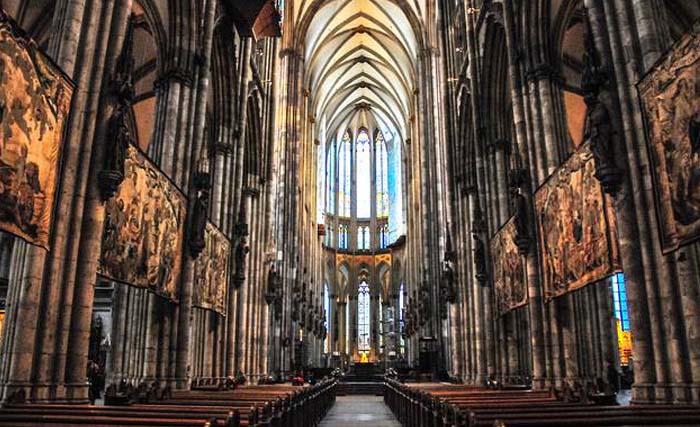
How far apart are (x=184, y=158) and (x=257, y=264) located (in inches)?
416

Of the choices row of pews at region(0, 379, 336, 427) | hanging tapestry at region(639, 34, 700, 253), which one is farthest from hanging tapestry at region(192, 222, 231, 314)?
hanging tapestry at region(639, 34, 700, 253)

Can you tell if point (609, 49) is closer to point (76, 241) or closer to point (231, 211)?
point (76, 241)

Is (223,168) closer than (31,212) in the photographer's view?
No

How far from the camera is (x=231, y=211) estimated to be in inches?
845

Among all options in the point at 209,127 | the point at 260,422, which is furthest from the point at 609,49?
the point at 209,127

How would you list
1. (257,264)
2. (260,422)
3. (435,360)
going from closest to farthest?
(260,422)
(257,264)
(435,360)

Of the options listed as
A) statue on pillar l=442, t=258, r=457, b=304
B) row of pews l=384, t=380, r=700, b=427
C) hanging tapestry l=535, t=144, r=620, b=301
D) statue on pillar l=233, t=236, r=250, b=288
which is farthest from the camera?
statue on pillar l=442, t=258, r=457, b=304

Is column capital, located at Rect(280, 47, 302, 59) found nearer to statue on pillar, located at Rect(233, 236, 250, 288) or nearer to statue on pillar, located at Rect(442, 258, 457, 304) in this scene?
statue on pillar, located at Rect(442, 258, 457, 304)

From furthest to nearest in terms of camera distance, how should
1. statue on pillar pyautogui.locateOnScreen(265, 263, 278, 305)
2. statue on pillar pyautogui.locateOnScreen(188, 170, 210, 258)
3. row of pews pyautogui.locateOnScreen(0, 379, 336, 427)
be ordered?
statue on pillar pyautogui.locateOnScreen(265, 263, 278, 305)
statue on pillar pyautogui.locateOnScreen(188, 170, 210, 258)
row of pews pyautogui.locateOnScreen(0, 379, 336, 427)

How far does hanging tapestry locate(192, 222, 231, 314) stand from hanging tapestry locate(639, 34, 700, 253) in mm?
11635

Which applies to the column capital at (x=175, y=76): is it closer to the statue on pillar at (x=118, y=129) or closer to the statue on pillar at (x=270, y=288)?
the statue on pillar at (x=118, y=129)

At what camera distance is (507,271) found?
699 inches

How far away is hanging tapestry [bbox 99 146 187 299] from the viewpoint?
36.0 ft

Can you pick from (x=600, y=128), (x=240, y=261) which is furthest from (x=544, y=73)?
(x=240, y=261)
